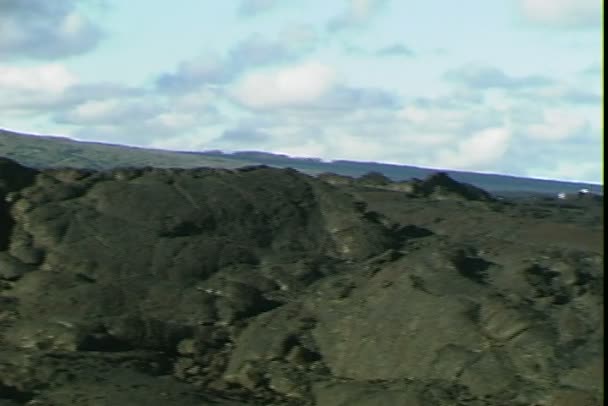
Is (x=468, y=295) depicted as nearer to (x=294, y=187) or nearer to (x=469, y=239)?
(x=469, y=239)

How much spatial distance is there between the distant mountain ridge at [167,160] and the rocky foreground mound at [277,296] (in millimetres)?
17569

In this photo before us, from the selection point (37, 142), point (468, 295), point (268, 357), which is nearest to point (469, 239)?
point (468, 295)

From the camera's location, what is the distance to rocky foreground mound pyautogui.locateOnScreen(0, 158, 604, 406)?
891 cm

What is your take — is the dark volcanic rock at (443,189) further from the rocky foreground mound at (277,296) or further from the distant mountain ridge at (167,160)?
the distant mountain ridge at (167,160)

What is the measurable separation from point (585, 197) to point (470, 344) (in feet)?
19.1

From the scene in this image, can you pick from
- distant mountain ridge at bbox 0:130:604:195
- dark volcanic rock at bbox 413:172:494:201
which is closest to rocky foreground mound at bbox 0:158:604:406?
dark volcanic rock at bbox 413:172:494:201

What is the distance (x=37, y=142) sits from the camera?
34.9 m

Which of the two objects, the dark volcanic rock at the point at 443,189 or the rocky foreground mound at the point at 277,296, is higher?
the dark volcanic rock at the point at 443,189

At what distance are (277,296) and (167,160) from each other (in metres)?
26.8

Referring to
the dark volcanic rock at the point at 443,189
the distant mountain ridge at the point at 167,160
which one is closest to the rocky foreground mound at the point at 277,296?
the dark volcanic rock at the point at 443,189

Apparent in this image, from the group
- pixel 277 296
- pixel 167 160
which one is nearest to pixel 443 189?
pixel 277 296

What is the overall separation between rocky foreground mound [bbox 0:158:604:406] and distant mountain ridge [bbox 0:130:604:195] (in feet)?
57.6

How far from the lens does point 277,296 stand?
10.4 metres

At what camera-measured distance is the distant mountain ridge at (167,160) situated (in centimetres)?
3288
